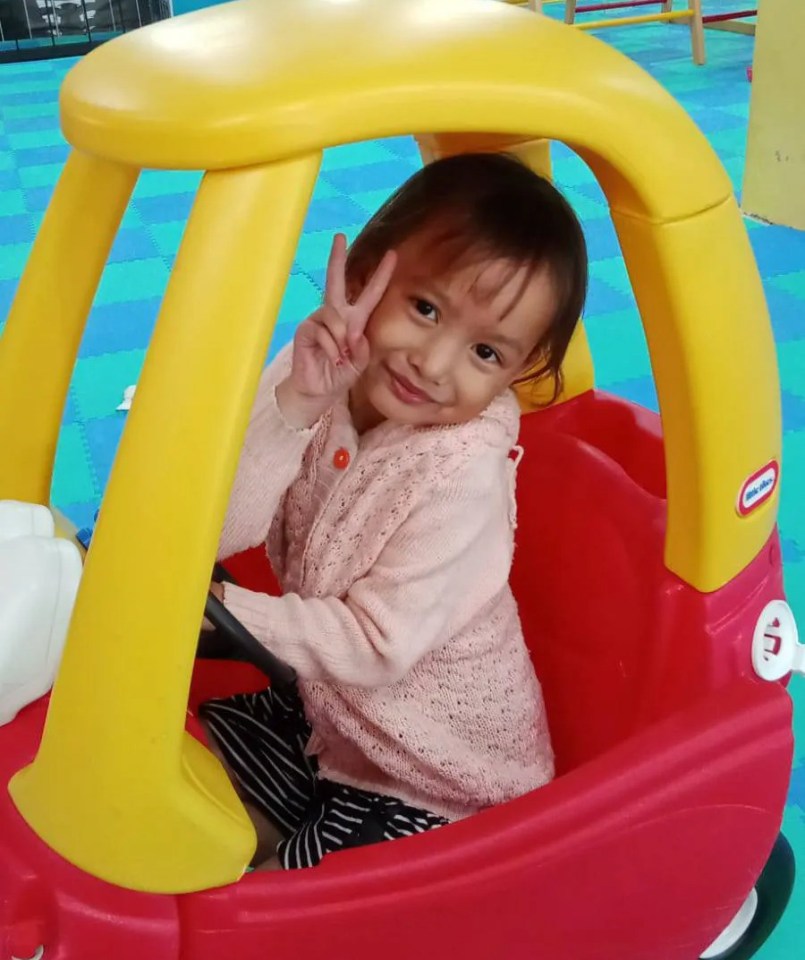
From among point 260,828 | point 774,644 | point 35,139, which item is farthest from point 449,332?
point 35,139

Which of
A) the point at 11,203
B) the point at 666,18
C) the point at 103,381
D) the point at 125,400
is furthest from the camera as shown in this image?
the point at 666,18

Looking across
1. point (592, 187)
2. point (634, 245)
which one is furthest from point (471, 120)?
point (592, 187)

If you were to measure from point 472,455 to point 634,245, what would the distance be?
0.66 feet

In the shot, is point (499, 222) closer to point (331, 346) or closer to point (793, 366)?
point (331, 346)

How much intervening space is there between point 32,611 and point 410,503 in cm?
27

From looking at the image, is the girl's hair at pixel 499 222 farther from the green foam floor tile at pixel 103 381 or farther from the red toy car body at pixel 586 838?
the green foam floor tile at pixel 103 381

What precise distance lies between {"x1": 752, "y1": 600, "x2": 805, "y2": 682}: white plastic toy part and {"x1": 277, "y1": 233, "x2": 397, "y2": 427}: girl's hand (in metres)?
0.37

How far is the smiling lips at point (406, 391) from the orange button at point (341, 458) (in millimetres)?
84

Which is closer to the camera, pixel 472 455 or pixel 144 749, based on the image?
pixel 144 749

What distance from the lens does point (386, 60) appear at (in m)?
0.52

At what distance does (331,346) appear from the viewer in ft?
2.42

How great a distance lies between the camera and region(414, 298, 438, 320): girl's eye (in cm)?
76

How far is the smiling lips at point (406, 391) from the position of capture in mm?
775

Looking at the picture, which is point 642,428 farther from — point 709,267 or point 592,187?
point 592,187
